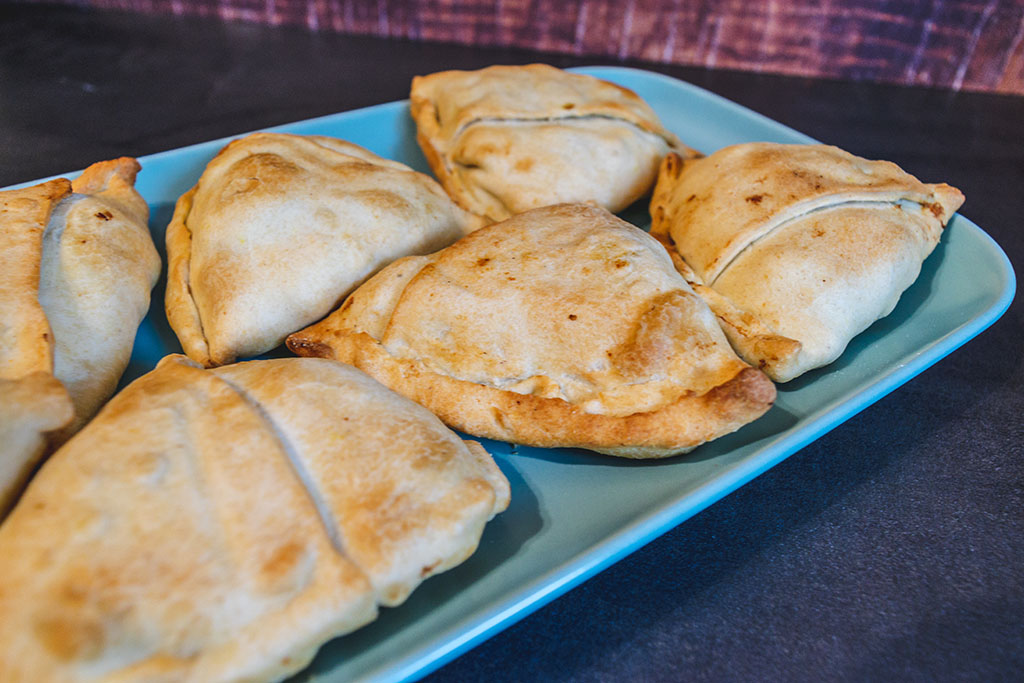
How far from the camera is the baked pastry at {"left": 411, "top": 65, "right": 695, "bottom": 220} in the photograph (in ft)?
5.45

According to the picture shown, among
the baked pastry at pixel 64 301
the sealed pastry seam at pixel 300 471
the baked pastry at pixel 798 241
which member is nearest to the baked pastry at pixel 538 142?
the baked pastry at pixel 798 241

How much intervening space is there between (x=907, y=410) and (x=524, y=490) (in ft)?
2.60

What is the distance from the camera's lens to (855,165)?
1.51 meters

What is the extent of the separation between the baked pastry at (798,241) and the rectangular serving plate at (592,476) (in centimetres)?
7

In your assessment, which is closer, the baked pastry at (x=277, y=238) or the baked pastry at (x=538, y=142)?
the baked pastry at (x=277, y=238)

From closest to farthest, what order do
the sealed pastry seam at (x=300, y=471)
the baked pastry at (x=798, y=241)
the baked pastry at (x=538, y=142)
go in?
1. the sealed pastry seam at (x=300, y=471)
2. the baked pastry at (x=798, y=241)
3. the baked pastry at (x=538, y=142)

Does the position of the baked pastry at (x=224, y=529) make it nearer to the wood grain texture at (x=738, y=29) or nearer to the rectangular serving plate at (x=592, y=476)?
the rectangular serving plate at (x=592, y=476)

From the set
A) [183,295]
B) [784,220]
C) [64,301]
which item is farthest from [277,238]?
[784,220]

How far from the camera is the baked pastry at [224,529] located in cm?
78

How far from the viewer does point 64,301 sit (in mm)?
1226

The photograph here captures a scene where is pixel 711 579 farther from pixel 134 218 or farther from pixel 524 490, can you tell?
pixel 134 218

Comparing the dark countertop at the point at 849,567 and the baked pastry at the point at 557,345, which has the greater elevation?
the baked pastry at the point at 557,345

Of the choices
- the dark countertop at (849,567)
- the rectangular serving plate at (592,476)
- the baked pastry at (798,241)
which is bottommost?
the dark countertop at (849,567)

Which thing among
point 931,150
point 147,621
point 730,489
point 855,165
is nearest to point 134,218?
point 147,621
